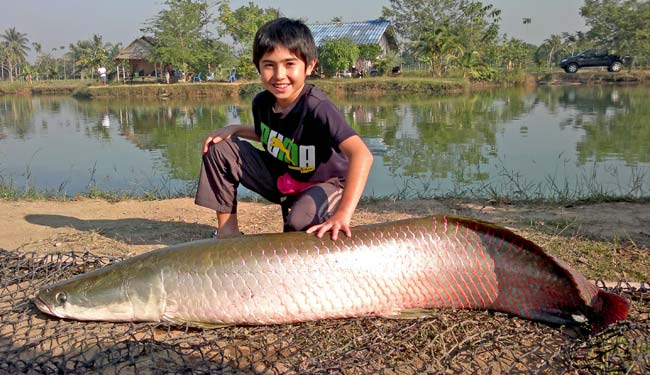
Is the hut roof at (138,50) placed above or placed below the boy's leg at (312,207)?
above

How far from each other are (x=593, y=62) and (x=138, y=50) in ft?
120

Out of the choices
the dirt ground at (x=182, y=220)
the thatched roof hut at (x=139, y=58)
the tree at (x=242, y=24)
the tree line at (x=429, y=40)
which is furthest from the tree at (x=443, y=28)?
the dirt ground at (x=182, y=220)

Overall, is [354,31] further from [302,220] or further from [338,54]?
[302,220]

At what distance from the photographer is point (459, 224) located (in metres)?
2.46

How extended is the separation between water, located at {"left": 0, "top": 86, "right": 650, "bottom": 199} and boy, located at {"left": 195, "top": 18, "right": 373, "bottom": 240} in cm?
304

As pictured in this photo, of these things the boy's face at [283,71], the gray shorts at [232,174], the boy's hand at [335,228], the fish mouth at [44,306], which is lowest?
the fish mouth at [44,306]

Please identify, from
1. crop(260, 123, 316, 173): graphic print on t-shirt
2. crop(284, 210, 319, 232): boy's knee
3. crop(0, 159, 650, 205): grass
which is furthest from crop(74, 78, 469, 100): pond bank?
crop(284, 210, 319, 232): boy's knee

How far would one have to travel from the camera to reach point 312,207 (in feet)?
9.50

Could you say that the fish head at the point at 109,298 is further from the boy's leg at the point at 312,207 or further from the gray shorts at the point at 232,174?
the gray shorts at the point at 232,174

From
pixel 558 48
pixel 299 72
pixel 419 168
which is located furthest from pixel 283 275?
pixel 558 48

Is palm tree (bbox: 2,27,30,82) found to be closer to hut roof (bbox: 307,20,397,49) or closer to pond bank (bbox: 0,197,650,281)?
hut roof (bbox: 307,20,397,49)

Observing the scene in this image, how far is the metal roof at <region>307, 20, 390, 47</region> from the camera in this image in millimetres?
38719

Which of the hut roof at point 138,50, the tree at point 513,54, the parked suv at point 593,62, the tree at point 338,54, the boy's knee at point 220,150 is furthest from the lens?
the hut roof at point 138,50

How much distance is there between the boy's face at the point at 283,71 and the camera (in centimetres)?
288
